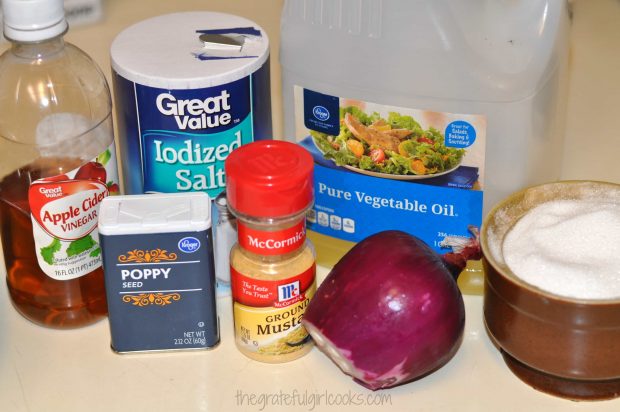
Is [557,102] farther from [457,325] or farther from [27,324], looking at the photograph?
[27,324]

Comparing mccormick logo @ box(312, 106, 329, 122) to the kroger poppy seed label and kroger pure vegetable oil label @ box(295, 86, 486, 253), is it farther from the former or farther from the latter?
the kroger poppy seed label

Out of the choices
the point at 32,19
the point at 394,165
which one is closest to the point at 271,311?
the point at 394,165

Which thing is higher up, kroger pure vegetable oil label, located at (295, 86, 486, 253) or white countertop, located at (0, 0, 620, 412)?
kroger pure vegetable oil label, located at (295, 86, 486, 253)

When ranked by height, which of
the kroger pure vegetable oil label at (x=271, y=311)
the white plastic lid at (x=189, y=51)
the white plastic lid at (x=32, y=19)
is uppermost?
the white plastic lid at (x=32, y=19)

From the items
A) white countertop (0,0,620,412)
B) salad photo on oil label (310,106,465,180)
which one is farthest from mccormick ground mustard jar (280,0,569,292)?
white countertop (0,0,620,412)

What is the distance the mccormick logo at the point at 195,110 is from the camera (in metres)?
0.81

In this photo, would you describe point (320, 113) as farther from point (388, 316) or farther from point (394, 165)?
point (388, 316)

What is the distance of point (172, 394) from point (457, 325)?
218 millimetres

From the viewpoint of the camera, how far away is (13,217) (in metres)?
0.83

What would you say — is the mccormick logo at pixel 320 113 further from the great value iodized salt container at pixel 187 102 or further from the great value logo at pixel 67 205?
the great value logo at pixel 67 205

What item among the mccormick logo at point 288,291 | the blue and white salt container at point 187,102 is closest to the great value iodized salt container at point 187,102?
the blue and white salt container at point 187,102

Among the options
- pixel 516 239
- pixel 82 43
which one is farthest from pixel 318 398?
pixel 82 43

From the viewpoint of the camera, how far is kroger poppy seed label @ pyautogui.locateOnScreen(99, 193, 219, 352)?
2.56 ft
